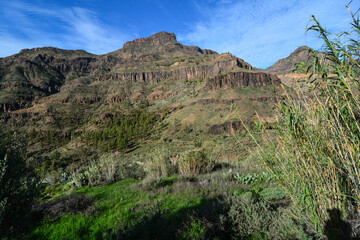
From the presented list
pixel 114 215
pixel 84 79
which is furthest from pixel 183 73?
pixel 114 215

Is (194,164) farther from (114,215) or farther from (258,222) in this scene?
(258,222)

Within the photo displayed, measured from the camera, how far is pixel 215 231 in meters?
3.03

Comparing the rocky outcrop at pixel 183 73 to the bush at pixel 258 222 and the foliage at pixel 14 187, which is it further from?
the foliage at pixel 14 187

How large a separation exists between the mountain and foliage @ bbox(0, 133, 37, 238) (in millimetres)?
4171

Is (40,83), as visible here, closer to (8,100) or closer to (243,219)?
(8,100)

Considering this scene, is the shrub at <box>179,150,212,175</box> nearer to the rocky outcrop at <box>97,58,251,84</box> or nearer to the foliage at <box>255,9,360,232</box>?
the foliage at <box>255,9,360,232</box>

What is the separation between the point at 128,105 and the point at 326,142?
338 feet

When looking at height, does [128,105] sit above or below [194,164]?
above

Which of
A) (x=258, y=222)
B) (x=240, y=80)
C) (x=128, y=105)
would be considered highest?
(x=240, y=80)

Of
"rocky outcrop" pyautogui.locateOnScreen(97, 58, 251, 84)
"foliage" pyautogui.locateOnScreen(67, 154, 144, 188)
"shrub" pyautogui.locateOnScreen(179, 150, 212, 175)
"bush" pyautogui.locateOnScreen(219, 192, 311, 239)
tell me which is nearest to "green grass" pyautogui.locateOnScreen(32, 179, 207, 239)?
"bush" pyautogui.locateOnScreen(219, 192, 311, 239)

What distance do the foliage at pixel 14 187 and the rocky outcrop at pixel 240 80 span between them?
3180 inches

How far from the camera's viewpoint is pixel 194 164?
7.74 m

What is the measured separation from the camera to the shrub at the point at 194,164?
304 inches

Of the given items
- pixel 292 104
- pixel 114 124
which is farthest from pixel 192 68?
pixel 292 104
